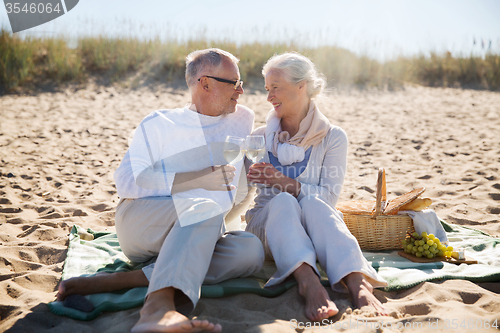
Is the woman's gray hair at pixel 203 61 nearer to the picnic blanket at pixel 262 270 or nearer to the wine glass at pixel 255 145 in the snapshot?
the wine glass at pixel 255 145

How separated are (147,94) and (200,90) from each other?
7.33 metres

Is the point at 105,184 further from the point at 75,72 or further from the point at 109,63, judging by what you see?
the point at 109,63

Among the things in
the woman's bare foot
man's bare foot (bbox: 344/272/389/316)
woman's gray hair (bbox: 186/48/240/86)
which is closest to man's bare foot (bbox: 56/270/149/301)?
the woman's bare foot

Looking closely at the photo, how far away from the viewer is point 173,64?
11.2m

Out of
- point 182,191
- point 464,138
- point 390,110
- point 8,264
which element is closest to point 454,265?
point 182,191

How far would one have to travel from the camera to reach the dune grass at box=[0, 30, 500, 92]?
9.85m

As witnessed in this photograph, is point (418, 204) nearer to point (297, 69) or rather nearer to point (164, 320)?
point (297, 69)

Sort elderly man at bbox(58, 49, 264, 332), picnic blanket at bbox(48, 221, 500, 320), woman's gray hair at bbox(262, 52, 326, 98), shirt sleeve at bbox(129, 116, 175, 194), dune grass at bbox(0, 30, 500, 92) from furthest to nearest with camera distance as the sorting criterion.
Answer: dune grass at bbox(0, 30, 500, 92) < woman's gray hair at bbox(262, 52, 326, 98) < shirt sleeve at bbox(129, 116, 175, 194) < picnic blanket at bbox(48, 221, 500, 320) < elderly man at bbox(58, 49, 264, 332)

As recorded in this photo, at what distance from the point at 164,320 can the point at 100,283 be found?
2.54 ft

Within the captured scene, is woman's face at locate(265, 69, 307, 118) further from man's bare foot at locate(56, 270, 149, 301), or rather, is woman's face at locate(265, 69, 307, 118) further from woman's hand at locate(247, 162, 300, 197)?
man's bare foot at locate(56, 270, 149, 301)

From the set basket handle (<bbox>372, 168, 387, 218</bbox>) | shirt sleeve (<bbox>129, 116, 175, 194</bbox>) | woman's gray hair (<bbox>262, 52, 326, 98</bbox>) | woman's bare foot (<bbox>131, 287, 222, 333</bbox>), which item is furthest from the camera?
woman's gray hair (<bbox>262, 52, 326, 98</bbox>)

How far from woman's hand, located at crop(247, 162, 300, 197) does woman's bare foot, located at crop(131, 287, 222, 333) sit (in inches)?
46.5

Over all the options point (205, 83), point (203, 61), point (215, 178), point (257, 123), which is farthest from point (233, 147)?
point (257, 123)

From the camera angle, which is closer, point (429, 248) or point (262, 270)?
point (262, 270)
